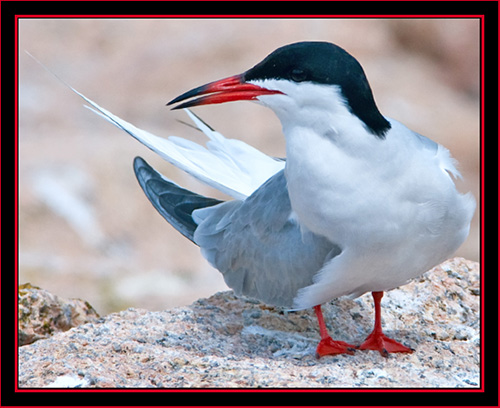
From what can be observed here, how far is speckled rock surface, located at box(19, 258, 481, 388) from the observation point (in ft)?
14.0

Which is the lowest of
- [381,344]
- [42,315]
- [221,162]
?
[381,344]

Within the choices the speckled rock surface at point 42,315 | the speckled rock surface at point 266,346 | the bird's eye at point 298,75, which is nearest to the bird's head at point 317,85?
the bird's eye at point 298,75

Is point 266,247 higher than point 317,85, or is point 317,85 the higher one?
point 317,85

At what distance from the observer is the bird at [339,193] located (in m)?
4.19

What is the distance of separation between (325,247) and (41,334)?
1913 millimetres

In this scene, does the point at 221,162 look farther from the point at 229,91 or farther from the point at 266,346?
the point at 266,346

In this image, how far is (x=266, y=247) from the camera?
15.8ft

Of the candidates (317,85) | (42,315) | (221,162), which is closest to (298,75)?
A: (317,85)

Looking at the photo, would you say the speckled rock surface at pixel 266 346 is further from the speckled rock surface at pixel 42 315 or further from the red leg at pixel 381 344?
the speckled rock surface at pixel 42 315

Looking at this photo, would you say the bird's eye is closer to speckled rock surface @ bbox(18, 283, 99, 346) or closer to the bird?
the bird

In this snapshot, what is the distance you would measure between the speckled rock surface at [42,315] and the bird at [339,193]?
1304mm

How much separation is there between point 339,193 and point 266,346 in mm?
1075

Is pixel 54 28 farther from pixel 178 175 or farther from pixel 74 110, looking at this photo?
pixel 178 175

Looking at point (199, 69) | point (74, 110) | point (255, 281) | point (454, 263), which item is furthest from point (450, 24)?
point (255, 281)
